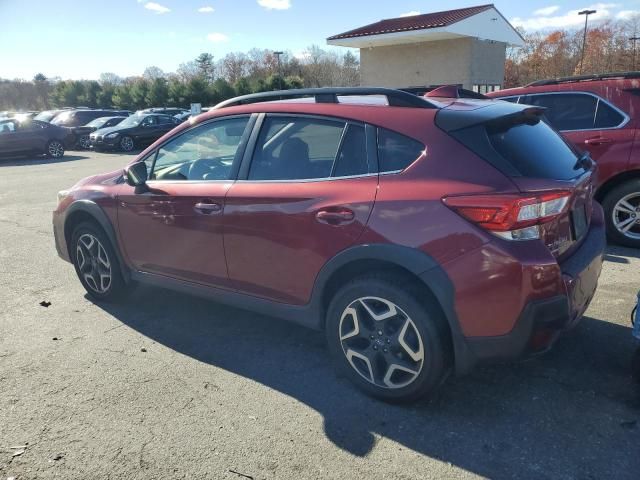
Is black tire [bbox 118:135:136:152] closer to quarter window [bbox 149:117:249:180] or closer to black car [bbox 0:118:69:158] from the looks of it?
black car [bbox 0:118:69:158]

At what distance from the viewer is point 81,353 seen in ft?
12.4

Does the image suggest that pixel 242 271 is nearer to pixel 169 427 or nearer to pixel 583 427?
pixel 169 427

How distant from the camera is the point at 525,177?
2.62 metres

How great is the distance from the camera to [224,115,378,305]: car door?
116 inches

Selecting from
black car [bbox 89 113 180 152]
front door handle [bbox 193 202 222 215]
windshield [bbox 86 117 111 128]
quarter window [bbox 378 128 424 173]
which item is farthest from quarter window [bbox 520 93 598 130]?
windshield [bbox 86 117 111 128]

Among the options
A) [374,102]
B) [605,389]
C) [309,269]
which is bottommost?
[605,389]

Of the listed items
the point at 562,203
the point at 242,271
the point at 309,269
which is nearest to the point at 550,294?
the point at 562,203

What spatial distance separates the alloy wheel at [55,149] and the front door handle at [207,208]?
18.9 metres

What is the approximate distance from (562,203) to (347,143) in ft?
3.96

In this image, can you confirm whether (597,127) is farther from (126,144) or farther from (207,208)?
(126,144)

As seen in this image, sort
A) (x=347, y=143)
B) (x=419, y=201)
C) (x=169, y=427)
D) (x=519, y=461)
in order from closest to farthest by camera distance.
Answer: (x=519, y=461) < (x=419, y=201) < (x=169, y=427) < (x=347, y=143)

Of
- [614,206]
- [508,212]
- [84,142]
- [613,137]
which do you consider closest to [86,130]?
[84,142]

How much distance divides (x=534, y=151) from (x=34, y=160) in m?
20.8

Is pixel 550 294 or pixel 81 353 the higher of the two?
pixel 550 294
